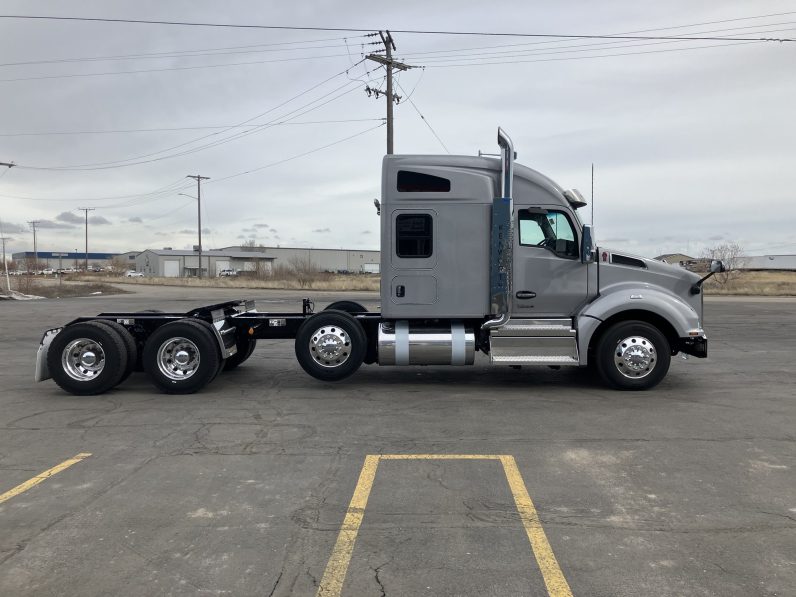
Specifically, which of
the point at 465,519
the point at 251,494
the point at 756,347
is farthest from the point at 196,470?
the point at 756,347

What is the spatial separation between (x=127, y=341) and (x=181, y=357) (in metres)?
0.81

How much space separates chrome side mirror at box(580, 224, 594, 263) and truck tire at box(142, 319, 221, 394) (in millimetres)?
5420

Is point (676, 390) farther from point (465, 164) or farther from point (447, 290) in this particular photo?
point (465, 164)

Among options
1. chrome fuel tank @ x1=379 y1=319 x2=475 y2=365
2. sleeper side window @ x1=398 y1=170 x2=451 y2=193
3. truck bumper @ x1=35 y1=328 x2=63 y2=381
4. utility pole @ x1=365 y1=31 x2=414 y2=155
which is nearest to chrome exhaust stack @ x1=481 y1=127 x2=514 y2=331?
chrome fuel tank @ x1=379 y1=319 x2=475 y2=365

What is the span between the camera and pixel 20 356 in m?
12.0

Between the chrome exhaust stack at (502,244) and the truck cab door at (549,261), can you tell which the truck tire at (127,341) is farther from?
the truck cab door at (549,261)

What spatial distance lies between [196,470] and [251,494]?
847mm

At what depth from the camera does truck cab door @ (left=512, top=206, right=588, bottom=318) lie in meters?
8.36

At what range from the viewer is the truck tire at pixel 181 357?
26.7 feet

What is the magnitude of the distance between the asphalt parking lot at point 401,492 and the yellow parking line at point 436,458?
17mm

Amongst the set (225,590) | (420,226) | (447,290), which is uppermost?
(420,226)

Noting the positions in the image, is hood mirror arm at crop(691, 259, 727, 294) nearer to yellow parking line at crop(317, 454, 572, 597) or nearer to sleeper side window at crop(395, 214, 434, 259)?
sleeper side window at crop(395, 214, 434, 259)

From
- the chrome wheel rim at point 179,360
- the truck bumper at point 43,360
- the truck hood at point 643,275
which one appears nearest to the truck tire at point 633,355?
the truck hood at point 643,275

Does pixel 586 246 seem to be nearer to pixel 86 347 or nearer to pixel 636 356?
pixel 636 356
